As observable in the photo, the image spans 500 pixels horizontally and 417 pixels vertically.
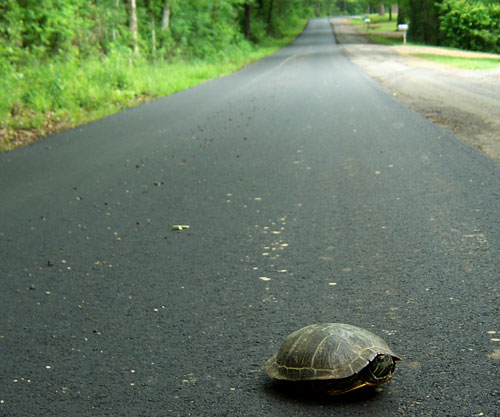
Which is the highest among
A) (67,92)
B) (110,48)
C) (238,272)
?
(110,48)

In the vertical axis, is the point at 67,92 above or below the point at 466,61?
below

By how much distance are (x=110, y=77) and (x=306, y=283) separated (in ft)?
44.3

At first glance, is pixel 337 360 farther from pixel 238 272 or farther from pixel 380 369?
pixel 238 272

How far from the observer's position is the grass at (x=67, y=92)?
11328mm

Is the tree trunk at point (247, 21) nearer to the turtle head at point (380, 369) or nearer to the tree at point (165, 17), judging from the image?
the tree at point (165, 17)

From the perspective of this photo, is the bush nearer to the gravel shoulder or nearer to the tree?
the gravel shoulder

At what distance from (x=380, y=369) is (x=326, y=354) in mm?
275

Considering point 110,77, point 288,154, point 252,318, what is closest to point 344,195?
point 288,154

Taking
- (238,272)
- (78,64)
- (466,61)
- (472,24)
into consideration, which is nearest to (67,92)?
(78,64)

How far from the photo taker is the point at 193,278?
4.30 metres

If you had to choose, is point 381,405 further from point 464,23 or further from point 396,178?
point 464,23

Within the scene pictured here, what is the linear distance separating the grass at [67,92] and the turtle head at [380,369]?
874cm

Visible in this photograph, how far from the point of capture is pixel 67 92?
Result: 13.8 metres

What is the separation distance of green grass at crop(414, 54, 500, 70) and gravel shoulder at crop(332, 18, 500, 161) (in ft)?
2.18
